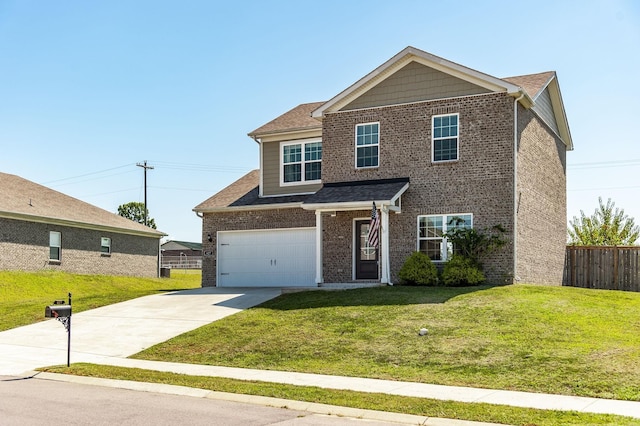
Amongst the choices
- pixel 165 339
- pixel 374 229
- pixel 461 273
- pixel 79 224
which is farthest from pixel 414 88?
pixel 79 224

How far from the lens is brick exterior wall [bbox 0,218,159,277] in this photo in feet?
106

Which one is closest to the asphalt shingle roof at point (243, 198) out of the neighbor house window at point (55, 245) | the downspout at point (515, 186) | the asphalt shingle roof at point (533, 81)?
the downspout at point (515, 186)

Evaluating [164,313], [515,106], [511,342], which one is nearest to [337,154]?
[515,106]

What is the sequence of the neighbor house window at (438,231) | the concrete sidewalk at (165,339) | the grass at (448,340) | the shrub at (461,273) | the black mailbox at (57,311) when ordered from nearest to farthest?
the concrete sidewalk at (165,339) < the grass at (448,340) < the black mailbox at (57,311) < the shrub at (461,273) < the neighbor house window at (438,231)

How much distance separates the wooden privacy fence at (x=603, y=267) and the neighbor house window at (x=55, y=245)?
24.7 meters

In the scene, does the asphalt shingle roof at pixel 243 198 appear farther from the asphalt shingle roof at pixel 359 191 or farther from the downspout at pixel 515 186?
the downspout at pixel 515 186

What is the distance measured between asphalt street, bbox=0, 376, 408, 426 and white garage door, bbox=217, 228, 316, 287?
576 inches

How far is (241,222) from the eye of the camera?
27406mm

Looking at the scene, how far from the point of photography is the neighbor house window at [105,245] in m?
38.7

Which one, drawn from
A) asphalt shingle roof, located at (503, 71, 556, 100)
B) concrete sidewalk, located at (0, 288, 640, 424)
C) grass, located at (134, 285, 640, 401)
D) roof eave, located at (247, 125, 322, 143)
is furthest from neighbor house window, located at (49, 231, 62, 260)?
asphalt shingle roof, located at (503, 71, 556, 100)

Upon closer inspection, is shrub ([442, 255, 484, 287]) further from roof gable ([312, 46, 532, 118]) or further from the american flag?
roof gable ([312, 46, 532, 118])

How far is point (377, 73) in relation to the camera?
23.3 metres

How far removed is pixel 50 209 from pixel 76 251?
104 inches

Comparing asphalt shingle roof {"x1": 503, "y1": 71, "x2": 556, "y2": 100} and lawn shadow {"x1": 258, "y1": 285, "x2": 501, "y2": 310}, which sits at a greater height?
asphalt shingle roof {"x1": 503, "y1": 71, "x2": 556, "y2": 100}
